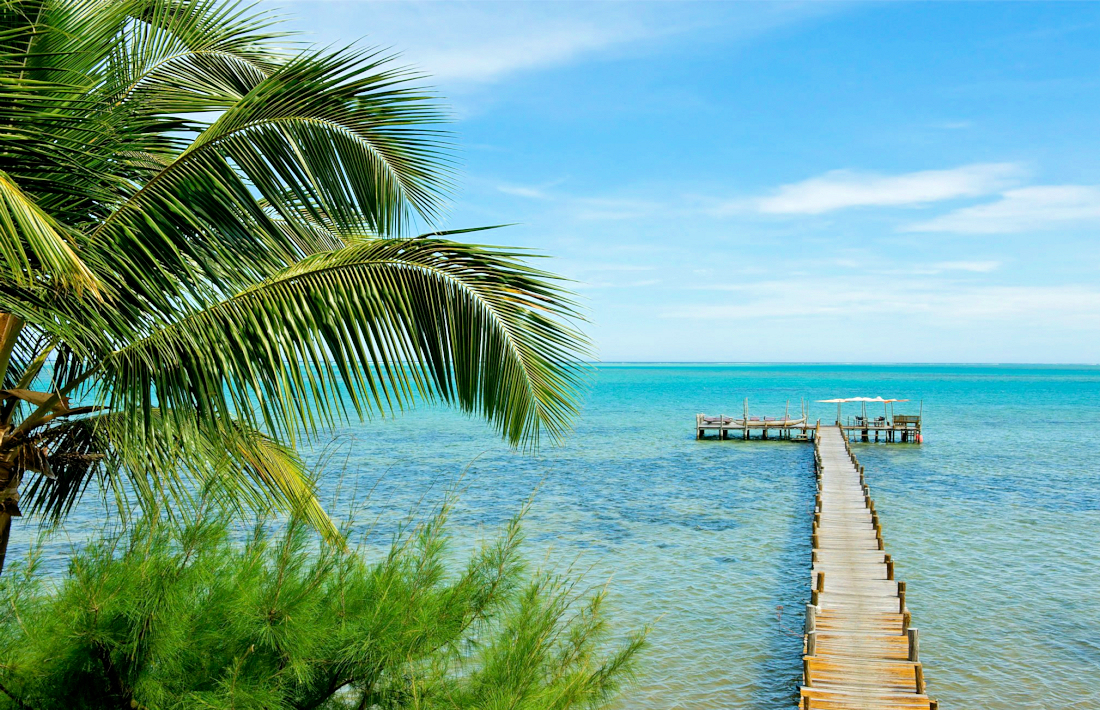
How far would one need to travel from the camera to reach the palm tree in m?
3.84

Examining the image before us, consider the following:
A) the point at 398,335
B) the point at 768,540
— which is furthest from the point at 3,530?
the point at 768,540

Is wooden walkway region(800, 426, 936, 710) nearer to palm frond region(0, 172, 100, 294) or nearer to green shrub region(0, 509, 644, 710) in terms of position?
green shrub region(0, 509, 644, 710)

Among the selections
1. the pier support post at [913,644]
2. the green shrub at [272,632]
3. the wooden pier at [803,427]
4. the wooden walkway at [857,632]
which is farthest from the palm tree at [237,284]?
the wooden pier at [803,427]

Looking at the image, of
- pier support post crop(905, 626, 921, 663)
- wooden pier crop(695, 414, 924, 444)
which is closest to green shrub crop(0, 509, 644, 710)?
pier support post crop(905, 626, 921, 663)

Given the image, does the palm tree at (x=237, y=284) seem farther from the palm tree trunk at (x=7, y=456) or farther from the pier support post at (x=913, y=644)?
the pier support post at (x=913, y=644)

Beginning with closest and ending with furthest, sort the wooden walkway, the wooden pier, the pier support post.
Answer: the wooden walkway
the pier support post
the wooden pier

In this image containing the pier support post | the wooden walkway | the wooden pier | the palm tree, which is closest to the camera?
the palm tree

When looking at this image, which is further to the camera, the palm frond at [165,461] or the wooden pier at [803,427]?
the wooden pier at [803,427]

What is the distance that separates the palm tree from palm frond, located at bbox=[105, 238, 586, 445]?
1 cm

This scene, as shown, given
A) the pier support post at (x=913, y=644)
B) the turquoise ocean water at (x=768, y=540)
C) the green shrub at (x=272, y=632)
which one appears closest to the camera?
the green shrub at (x=272, y=632)

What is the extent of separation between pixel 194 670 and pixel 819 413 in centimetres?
9858

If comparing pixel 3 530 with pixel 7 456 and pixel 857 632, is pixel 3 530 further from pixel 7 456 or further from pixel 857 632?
pixel 857 632

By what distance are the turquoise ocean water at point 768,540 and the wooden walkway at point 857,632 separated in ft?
3.98

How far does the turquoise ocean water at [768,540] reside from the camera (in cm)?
1501
